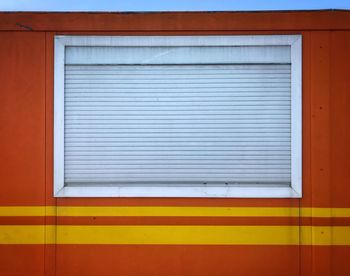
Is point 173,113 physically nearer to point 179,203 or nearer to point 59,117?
point 179,203

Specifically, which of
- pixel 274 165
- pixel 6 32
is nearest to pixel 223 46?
pixel 274 165

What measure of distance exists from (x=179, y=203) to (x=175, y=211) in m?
0.06

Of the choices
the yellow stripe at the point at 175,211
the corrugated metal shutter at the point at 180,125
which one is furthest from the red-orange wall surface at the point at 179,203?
the corrugated metal shutter at the point at 180,125

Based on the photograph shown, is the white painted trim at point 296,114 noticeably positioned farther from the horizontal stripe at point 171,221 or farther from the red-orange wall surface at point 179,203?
the horizontal stripe at point 171,221

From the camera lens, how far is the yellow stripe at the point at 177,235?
2453 millimetres

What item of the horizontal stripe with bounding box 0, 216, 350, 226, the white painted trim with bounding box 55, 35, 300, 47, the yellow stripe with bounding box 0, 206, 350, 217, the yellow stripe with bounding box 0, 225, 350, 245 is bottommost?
the yellow stripe with bounding box 0, 225, 350, 245

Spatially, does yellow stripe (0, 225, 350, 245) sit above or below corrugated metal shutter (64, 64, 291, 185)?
below

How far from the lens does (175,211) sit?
8.11 ft

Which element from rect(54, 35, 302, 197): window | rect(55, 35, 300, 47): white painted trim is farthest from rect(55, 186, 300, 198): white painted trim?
rect(55, 35, 300, 47): white painted trim

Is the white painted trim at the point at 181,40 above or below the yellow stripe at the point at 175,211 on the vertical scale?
above

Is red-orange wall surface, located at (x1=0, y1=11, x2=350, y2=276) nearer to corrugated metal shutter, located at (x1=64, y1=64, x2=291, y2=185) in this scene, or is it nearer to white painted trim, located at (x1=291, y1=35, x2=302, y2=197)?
white painted trim, located at (x1=291, y1=35, x2=302, y2=197)

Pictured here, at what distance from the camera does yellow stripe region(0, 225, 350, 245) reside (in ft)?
8.05

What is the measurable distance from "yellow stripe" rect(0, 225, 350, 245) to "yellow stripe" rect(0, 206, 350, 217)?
9 cm

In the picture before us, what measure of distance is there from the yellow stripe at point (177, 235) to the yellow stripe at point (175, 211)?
3.5 inches
